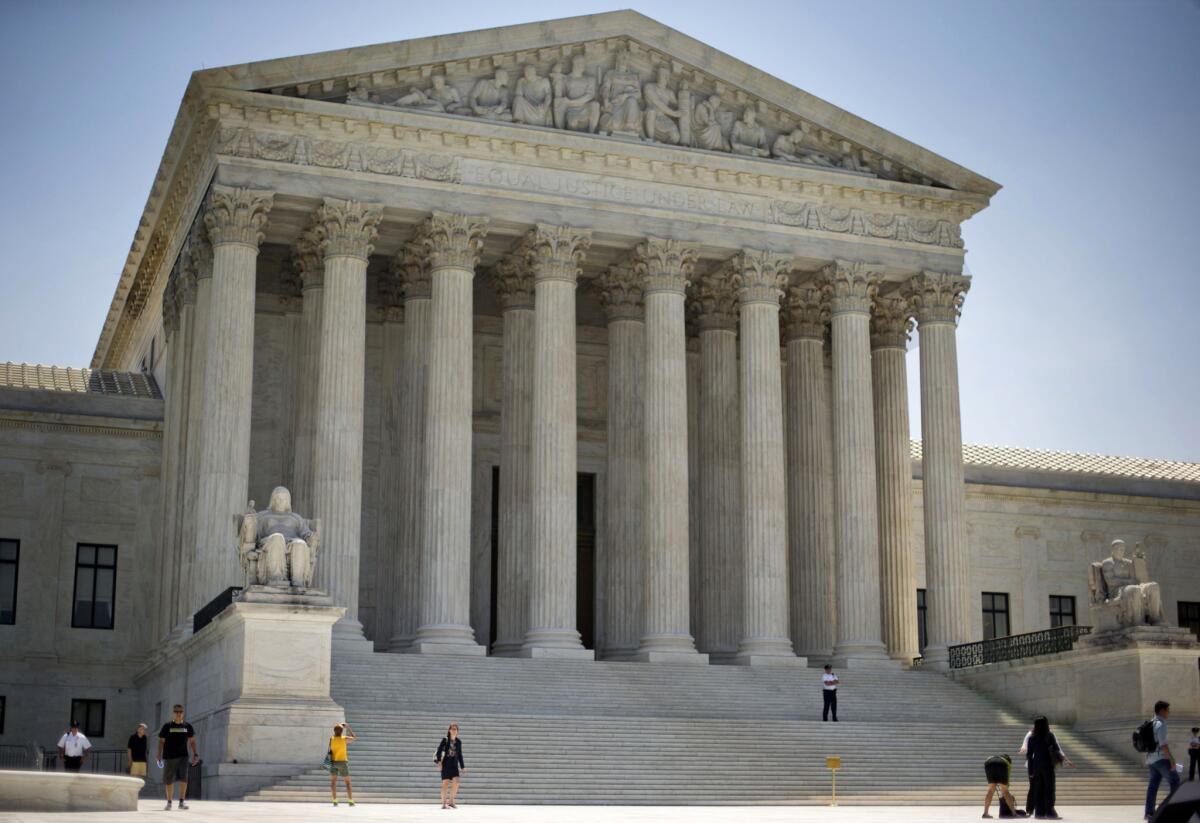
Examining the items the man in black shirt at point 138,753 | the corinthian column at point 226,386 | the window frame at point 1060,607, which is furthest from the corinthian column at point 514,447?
the window frame at point 1060,607

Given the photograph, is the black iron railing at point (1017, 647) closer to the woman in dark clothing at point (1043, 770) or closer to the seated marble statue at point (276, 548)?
the woman in dark clothing at point (1043, 770)

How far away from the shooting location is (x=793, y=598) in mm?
51844

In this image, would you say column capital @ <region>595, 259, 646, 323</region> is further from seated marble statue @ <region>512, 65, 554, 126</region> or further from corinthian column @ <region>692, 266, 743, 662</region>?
seated marble statue @ <region>512, 65, 554, 126</region>

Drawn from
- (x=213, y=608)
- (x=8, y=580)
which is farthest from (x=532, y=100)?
(x=8, y=580)

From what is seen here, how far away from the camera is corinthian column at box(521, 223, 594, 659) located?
44.0 metres

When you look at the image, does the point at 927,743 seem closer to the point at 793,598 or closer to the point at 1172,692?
the point at 1172,692

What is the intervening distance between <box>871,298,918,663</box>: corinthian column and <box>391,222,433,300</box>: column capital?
1454cm

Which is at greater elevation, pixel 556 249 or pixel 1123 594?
pixel 556 249

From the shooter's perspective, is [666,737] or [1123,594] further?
[1123,594]

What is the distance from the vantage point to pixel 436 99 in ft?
148

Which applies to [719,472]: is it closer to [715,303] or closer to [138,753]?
[715,303]

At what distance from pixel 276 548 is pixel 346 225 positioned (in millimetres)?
12128

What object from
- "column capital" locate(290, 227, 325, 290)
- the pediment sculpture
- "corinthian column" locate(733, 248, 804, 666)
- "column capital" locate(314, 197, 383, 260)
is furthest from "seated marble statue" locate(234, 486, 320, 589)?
"corinthian column" locate(733, 248, 804, 666)

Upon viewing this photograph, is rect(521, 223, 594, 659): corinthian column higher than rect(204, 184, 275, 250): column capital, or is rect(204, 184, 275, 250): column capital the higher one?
rect(204, 184, 275, 250): column capital
